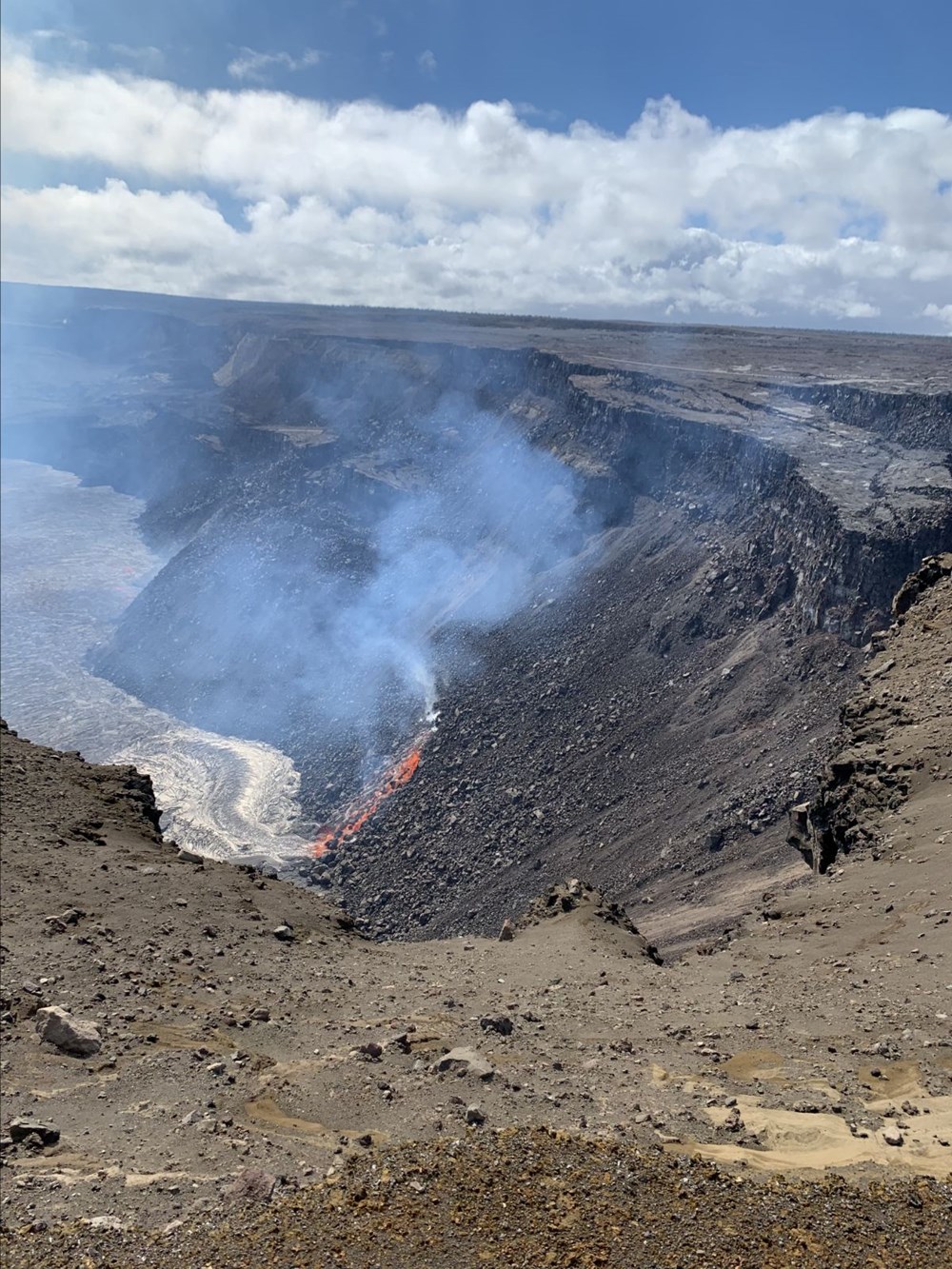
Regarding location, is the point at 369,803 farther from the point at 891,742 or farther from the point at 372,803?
the point at 891,742

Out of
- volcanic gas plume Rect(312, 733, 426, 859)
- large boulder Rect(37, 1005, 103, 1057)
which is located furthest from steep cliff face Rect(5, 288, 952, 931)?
large boulder Rect(37, 1005, 103, 1057)

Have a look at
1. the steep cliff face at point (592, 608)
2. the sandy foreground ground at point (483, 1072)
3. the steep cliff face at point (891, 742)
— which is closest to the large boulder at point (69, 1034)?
the sandy foreground ground at point (483, 1072)

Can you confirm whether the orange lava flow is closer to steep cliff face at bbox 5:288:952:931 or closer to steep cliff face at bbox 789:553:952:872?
steep cliff face at bbox 5:288:952:931

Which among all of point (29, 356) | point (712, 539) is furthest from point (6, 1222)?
point (29, 356)

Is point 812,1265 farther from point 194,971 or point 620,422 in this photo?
point 620,422

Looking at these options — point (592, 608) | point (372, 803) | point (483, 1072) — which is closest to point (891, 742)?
point (483, 1072)
